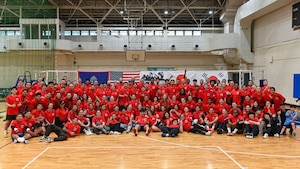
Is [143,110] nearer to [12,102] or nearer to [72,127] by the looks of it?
[72,127]

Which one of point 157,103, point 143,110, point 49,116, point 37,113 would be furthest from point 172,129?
point 37,113

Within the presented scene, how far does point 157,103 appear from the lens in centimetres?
1027

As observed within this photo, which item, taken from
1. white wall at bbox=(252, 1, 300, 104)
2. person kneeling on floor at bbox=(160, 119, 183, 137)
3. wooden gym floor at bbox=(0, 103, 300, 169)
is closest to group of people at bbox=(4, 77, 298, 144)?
person kneeling on floor at bbox=(160, 119, 183, 137)

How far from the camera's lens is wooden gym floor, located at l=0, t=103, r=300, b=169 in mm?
5797

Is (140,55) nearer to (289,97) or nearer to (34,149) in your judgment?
(289,97)

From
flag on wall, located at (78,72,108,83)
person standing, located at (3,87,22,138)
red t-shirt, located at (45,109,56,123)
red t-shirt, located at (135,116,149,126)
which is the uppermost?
flag on wall, located at (78,72,108,83)

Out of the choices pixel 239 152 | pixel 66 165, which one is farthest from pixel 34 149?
pixel 239 152

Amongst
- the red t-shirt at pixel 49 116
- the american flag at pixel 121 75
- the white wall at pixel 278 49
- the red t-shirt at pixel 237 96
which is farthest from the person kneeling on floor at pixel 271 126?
the american flag at pixel 121 75

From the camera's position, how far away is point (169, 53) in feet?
77.9

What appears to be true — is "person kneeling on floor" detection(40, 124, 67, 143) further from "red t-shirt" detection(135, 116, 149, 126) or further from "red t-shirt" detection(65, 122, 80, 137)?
"red t-shirt" detection(135, 116, 149, 126)

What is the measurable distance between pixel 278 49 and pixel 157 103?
10229mm

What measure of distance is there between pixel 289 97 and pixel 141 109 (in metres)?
10.0

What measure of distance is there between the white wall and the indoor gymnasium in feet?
0.21

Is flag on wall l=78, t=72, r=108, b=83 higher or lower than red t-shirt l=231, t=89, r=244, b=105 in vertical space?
higher
